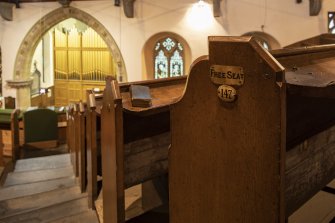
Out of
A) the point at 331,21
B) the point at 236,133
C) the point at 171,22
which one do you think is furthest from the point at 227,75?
the point at 171,22

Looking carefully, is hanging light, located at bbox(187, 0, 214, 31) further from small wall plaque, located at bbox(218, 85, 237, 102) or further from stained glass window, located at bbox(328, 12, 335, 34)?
small wall plaque, located at bbox(218, 85, 237, 102)

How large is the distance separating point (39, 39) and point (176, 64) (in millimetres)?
3245

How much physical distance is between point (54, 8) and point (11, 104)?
2419mm

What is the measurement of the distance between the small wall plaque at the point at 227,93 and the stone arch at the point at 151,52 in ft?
24.0

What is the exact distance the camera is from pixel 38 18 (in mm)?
9609

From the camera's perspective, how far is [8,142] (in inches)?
289

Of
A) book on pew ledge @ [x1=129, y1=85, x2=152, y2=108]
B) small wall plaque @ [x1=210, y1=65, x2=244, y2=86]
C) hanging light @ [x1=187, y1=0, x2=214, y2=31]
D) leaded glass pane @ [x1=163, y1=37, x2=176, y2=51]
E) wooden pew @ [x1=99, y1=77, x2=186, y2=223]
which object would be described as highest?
hanging light @ [x1=187, y1=0, x2=214, y2=31]

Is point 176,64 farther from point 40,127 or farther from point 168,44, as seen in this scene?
point 40,127

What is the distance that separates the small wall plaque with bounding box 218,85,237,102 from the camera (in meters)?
1.33

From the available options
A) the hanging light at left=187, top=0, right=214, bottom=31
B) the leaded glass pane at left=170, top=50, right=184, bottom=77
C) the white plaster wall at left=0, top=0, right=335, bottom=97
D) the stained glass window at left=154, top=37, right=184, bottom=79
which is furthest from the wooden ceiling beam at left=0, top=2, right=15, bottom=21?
the hanging light at left=187, top=0, right=214, bottom=31

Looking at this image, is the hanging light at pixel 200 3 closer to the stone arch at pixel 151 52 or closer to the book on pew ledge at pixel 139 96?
the stone arch at pixel 151 52

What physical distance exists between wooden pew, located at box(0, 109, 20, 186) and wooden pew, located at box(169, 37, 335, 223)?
3.98 meters

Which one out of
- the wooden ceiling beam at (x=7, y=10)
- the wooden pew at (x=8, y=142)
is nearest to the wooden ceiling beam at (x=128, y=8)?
the wooden ceiling beam at (x=7, y=10)

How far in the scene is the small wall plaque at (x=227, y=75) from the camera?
130cm
